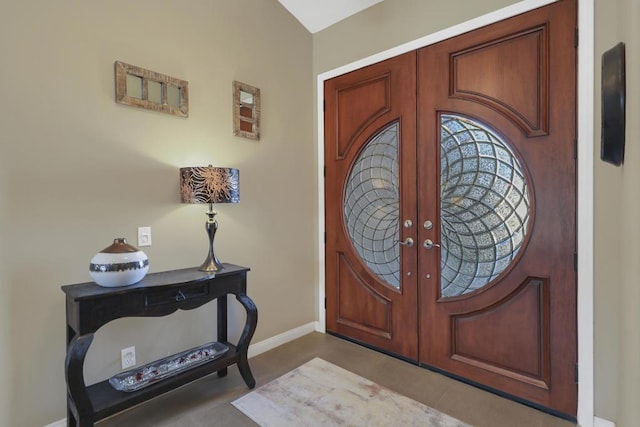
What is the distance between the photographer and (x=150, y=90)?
2.16 m

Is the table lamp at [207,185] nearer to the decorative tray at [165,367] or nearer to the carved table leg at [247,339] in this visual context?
the carved table leg at [247,339]

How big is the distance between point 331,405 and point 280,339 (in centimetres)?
98

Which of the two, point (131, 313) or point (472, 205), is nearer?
point (131, 313)

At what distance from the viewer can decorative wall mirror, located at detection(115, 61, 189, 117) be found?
78.7 inches

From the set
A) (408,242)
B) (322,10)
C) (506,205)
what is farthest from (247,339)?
(322,10)

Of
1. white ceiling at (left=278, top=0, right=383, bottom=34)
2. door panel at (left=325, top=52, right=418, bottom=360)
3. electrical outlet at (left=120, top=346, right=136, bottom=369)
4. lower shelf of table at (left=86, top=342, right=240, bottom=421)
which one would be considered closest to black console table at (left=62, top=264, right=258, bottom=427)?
lower shelf of table at (left=86, top=342, right=240, bottom=421)

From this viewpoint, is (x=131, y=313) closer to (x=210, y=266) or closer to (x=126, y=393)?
(x=126, y=393)

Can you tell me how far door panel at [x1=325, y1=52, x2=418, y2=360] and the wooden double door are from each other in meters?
0.01

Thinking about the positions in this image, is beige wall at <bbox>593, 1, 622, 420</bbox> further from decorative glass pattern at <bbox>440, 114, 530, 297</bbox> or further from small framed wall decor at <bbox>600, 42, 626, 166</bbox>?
small framed wall decor at <bbox>600, 42, 626, 166</bbox>

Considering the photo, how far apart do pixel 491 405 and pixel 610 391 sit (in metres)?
0.62

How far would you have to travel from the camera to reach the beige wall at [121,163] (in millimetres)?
1686

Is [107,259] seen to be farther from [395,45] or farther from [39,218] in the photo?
[395,45]

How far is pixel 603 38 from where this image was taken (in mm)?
1750

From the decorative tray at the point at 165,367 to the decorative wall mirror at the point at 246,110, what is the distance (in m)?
1.61
